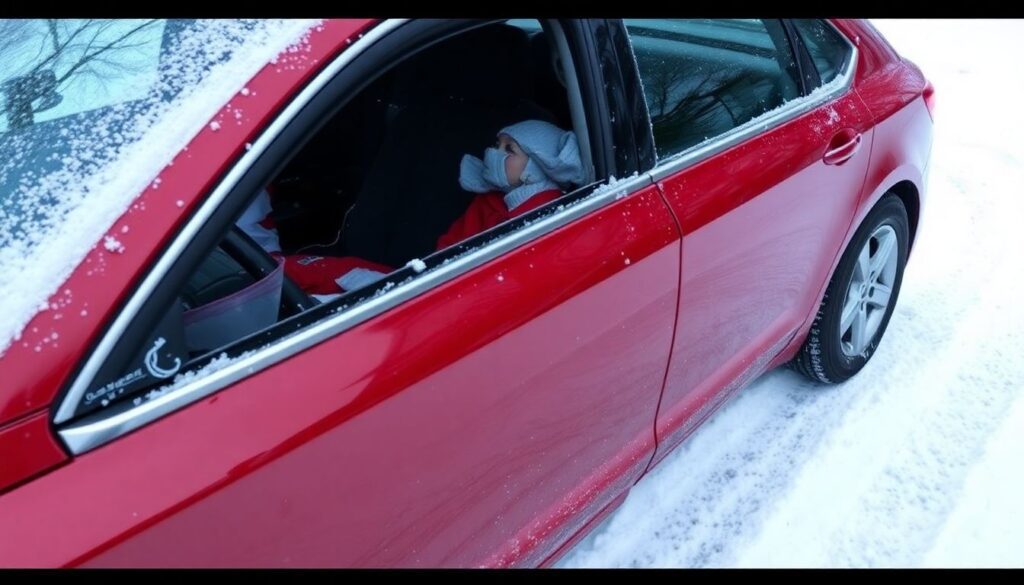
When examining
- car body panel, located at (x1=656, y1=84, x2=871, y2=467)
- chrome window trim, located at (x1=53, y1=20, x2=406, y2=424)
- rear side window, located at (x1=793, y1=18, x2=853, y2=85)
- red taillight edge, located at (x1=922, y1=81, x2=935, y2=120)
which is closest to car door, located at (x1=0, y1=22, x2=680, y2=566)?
chrome window trim, located at (x1=53, y1=20, x2=406, y2=424)

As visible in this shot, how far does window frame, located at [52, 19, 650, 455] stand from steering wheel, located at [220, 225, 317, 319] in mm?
179

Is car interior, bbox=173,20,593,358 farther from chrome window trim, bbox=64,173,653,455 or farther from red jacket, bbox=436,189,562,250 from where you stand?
chrome window trim, bbox=64,173,653,455

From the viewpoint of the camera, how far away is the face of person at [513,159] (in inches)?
74.1

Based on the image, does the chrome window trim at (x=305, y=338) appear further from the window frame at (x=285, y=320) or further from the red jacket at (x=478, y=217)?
the red jacket at (x=478, y=217)

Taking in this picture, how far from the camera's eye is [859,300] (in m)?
2.65

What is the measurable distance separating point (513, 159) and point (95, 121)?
968 millimetres

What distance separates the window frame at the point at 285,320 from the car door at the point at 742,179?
19.8 inches

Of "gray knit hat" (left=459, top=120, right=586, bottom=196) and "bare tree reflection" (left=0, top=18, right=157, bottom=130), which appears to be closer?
"bare tree reflection" (left=0, top=18, right=157, bottom=130)

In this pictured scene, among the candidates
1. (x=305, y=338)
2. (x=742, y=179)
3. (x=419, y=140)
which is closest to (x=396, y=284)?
A: (x=305, y=338)

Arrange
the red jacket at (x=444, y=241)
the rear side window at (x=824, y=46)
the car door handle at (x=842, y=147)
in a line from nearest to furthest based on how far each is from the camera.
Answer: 1. the red jacket at (x=444, y=241)
2. the car door handle at (x=842, y=147)
3. the rear side window at (x=824, y=46)

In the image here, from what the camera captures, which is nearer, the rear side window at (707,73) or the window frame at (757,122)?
the window frame at (757,122)

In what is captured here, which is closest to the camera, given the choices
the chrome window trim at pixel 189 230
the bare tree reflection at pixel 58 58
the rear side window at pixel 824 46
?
the chrome window trim at pixel 189 230

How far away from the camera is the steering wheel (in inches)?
54.2

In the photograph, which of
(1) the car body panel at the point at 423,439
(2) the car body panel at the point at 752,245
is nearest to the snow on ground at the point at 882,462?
(2) the car body panel at the point at 752,245
